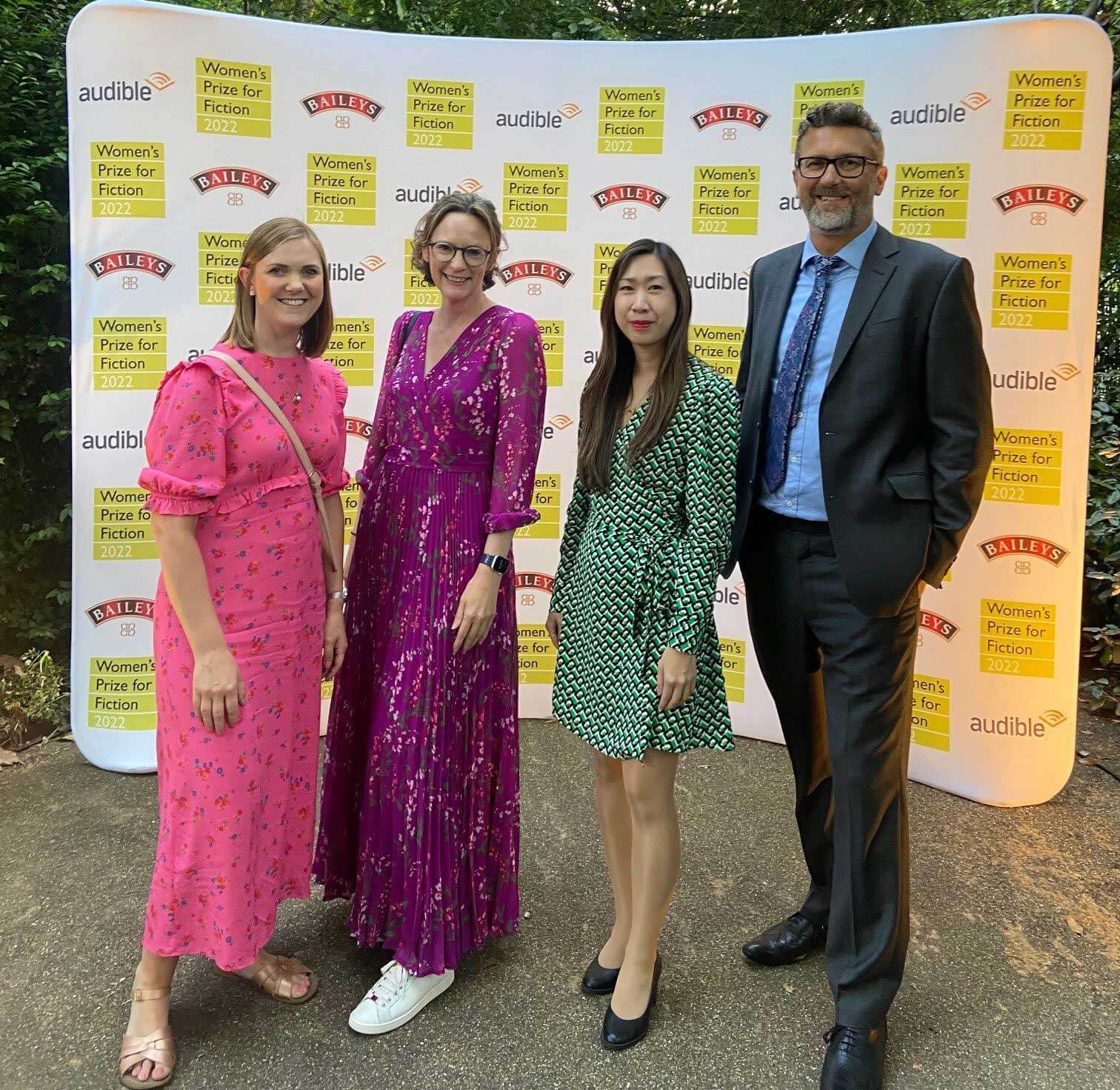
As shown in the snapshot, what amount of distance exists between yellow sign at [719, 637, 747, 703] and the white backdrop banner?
137 mm

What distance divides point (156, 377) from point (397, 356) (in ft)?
5.61

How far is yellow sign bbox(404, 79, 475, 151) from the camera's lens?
11.9ft

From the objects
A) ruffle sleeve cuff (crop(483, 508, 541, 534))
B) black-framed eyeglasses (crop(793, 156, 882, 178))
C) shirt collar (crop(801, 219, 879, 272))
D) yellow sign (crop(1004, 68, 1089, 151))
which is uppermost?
yellow sign (crop(1004, 68, 1089, 151))

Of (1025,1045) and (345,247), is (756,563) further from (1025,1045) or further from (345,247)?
(345,247)

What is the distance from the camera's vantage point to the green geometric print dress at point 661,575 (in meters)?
1.97

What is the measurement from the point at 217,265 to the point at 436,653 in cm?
220

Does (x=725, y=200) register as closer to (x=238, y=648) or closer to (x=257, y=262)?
(x=257, y=262)

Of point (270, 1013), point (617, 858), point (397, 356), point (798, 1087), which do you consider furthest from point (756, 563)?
point (270, 1013)

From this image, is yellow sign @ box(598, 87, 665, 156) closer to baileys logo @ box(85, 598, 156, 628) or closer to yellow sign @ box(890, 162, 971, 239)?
yellow sign @ box(890, 162, 971, 239)

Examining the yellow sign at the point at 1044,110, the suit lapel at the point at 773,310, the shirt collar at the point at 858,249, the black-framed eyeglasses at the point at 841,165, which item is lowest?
the suit lapel at the point at 773,310

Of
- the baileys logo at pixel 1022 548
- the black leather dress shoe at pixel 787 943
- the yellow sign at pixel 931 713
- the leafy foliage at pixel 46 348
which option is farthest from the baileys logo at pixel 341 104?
the black leather dress shoe at pixel 787 943

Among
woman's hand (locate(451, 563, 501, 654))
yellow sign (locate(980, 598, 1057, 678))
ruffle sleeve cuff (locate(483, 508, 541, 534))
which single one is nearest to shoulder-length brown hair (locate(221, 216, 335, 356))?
ruffle sleeve cuff (locate(483, 508, 541, 534))

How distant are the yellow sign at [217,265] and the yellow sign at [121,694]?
1.49 m

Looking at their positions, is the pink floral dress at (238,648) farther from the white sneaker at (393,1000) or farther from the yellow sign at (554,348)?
the yellow sign at (554,348)
